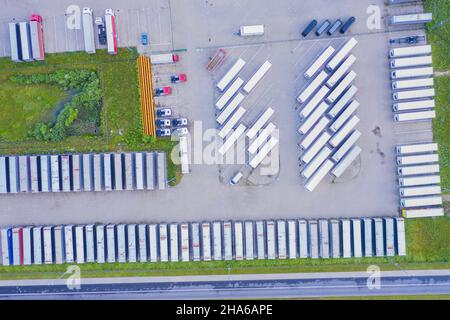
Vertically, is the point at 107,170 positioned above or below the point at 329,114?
below

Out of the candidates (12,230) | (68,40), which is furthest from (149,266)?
(68,40)

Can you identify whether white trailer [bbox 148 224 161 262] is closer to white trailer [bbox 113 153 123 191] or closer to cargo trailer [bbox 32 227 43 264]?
white trailer [bbox 113 153 123 191]

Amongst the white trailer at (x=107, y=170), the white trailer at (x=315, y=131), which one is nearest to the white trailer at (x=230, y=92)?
the white trailer at (x=315, y=131)

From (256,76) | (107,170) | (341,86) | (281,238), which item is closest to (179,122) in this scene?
(107,170)

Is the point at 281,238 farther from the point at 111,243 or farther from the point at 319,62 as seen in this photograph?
the point at 319,62

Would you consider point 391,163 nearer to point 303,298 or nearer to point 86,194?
point 303,298

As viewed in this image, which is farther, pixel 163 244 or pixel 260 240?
pixel 163 244
